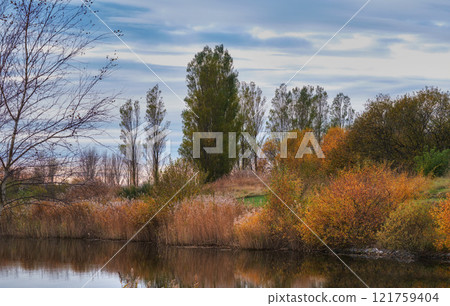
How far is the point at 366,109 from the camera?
2903 centimetres

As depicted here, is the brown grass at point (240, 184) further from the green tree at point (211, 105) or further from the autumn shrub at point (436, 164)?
the autumn shrub at point (436, 164)

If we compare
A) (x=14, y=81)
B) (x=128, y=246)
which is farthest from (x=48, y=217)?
(x=14, y=81)

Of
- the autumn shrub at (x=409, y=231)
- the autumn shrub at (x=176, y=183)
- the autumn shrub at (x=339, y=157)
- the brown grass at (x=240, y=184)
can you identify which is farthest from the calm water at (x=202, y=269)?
the autumn shrub at (x=339, y=157)

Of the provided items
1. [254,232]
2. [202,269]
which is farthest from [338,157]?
[202,269]

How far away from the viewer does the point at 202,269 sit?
40.4 feet

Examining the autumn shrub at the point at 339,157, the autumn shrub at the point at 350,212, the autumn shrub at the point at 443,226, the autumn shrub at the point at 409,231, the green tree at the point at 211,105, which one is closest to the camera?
the autumn shrub at the point at 443,226

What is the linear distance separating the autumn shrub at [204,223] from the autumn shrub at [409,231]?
4428 mm

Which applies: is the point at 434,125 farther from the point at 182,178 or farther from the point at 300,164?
the point at 182,178

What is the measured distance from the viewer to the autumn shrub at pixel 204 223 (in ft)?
50.3

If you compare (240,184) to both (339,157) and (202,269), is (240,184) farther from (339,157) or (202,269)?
(202,269)

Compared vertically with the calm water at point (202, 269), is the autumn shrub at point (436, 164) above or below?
above

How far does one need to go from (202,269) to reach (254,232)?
8.92 ft

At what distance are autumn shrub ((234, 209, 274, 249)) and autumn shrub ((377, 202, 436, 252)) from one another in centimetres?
313

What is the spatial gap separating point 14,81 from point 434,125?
2499 centimetres
